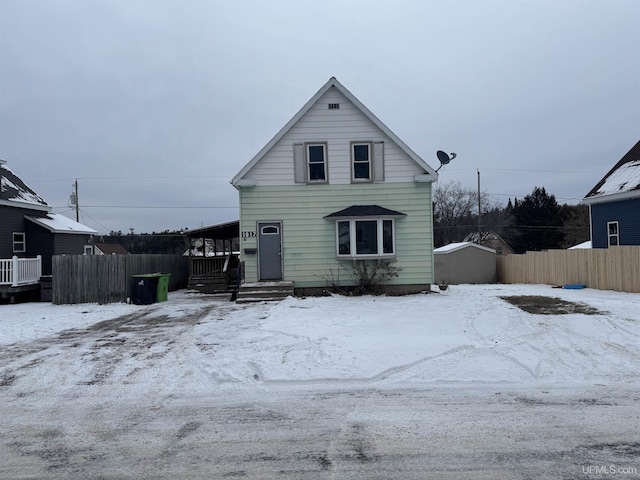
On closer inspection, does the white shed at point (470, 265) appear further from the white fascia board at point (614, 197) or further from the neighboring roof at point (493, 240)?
the neighboring roof at point (493, 240)

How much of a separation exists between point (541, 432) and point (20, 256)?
22.8 m

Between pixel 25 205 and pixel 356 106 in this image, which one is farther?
pixel 25 205

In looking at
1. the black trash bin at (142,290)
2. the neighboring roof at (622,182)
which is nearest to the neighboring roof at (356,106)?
the black trash bin at (142,290)

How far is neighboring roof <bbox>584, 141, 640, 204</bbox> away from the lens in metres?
20.2

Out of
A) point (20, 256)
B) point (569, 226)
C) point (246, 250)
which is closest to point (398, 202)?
point (246, 250)

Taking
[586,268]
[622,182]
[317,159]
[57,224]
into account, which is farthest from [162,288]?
[622,182]

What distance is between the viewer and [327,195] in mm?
16219

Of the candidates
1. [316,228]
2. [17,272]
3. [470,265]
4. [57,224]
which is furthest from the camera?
[470,265]

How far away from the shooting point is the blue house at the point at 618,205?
20.0m

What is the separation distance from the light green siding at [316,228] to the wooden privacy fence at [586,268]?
7.46 meters

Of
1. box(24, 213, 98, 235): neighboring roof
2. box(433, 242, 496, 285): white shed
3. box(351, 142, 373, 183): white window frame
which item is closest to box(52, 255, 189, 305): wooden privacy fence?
box(24, 213, 98, 235): neighboring roof

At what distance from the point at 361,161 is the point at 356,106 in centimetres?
197

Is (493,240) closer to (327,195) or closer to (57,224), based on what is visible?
(327,195)

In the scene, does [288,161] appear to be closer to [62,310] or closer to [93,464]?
[62,310]
